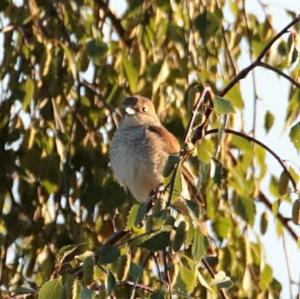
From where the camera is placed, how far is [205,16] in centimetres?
445

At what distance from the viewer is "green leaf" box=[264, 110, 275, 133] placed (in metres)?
4.42

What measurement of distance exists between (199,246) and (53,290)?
35cm

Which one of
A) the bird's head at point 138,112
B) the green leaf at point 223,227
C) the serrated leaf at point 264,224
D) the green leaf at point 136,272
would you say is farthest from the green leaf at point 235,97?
the bird's head at point 138,112

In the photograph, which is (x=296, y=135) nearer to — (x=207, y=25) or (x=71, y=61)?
(x=207, y=25)

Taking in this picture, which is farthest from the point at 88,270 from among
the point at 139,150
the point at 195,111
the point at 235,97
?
the point at 139,150

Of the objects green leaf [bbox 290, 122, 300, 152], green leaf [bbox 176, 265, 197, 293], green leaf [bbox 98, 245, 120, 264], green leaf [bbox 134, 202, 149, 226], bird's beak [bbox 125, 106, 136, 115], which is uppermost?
bird's beak [bbox 125, 106, 136, 115]

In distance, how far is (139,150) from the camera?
16.0 ft

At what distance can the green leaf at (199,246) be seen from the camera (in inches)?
112

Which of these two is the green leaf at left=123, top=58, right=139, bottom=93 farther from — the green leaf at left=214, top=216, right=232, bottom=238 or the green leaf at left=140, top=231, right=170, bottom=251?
the green leaf at left=140, top=231, right=170, bottom=251

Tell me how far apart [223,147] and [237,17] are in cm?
61

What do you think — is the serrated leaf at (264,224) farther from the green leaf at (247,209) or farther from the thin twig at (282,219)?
the thin twig at (282,219)

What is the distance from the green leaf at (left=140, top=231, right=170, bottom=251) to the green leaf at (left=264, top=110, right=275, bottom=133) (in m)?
1.64

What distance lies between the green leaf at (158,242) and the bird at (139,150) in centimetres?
180

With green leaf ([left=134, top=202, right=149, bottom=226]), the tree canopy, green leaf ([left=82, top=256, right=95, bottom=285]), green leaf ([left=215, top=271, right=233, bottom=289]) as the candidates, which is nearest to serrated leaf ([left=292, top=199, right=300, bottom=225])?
green leaf ([left=215, top=271, right=233, bottom=289])
